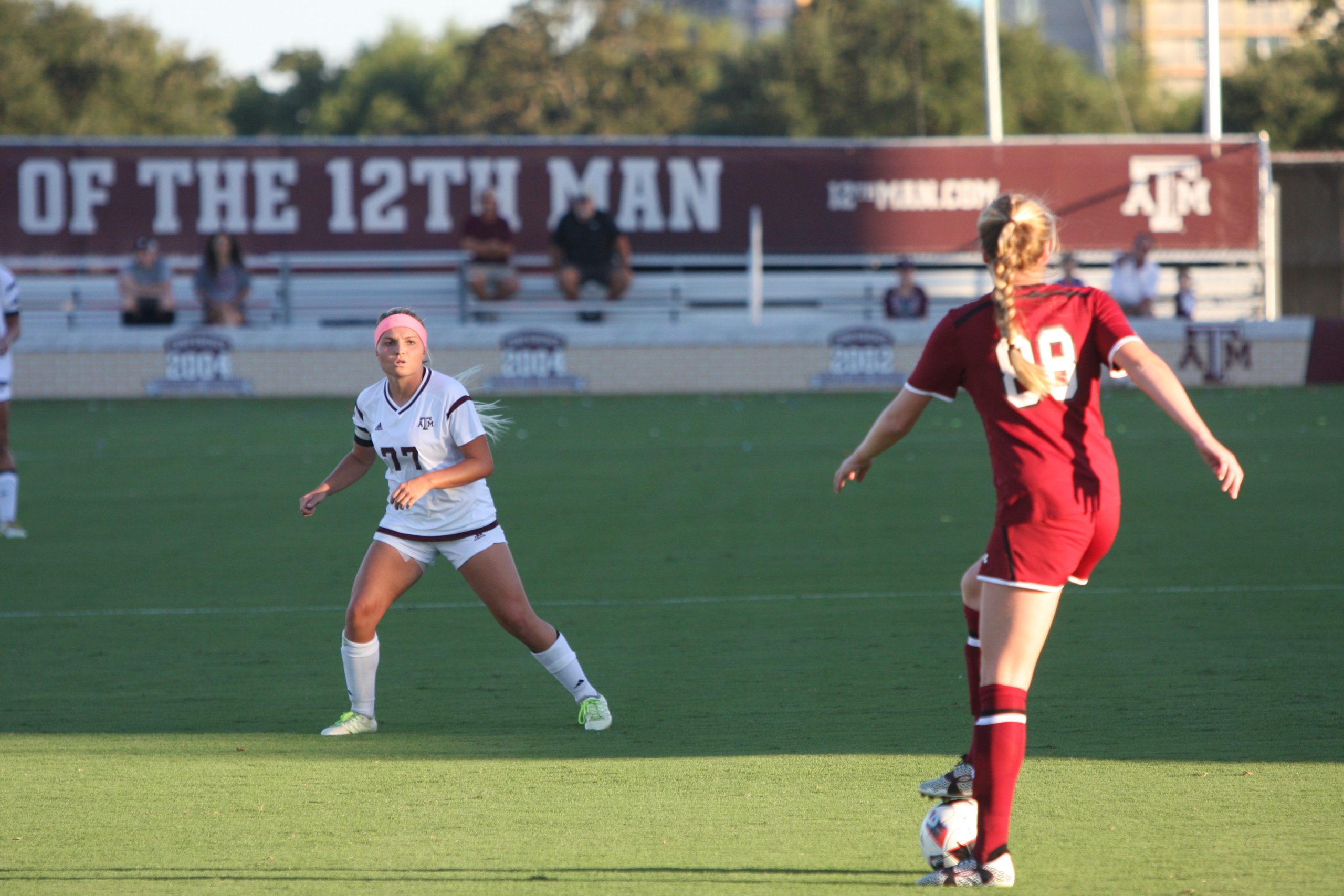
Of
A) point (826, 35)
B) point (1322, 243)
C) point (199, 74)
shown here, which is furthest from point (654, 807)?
point (199, 74)

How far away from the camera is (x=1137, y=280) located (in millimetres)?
23625

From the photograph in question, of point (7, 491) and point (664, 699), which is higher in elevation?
point (7, 491)

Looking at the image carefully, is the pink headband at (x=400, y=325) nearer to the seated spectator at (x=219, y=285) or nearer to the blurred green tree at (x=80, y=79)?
the seated spectator at (x=219, y=285)

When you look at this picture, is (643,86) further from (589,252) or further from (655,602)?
(655,602)

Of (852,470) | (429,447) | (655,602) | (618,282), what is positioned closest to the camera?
(852,470)

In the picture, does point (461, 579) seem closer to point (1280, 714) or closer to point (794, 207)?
point (1280, 714)

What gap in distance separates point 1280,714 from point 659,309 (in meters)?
19.8

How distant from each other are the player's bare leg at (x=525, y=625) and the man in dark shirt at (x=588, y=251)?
60.2ft

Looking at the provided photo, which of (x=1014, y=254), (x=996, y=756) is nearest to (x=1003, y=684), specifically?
(x=996, y=756)

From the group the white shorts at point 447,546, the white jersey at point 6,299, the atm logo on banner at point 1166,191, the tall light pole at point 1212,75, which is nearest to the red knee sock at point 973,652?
the white shorts at point 447,546

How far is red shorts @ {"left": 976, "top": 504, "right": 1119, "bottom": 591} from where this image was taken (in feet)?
13.3

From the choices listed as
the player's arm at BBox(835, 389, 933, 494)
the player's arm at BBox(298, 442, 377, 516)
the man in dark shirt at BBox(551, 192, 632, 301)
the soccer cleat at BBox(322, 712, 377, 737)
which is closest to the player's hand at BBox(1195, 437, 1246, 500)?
the player's arm at BBox(835, 389, 933, 494)

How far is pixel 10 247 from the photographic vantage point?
25438mm

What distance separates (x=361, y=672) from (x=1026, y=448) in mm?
3143
